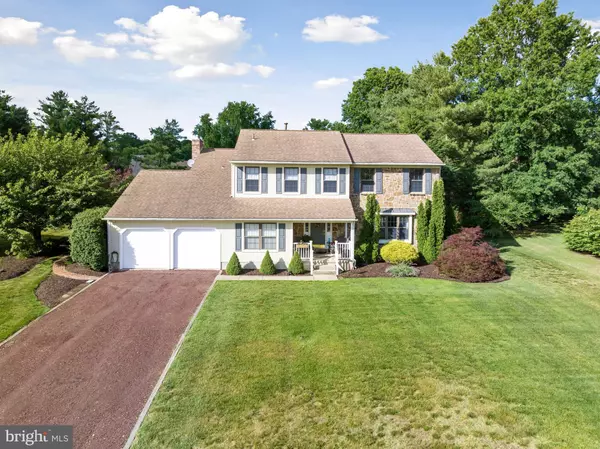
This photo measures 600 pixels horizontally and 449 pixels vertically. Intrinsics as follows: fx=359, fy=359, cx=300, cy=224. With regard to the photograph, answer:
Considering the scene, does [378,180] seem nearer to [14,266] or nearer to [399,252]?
[399,252]

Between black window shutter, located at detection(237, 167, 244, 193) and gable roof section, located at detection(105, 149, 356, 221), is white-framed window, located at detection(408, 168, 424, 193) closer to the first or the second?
gable roof section, located at detection(105, 149, 356, 221)

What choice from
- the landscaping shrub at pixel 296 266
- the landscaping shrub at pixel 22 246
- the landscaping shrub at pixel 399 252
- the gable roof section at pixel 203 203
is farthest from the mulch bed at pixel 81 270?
the landscaping shrub at pixel 399 252

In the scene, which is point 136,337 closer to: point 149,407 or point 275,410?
point 149,407

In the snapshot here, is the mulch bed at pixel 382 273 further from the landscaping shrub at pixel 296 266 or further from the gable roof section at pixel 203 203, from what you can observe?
the gable roof section at pixel 203 203

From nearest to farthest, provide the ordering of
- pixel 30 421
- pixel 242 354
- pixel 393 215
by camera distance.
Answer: pixel 30 421 < pixel 242 354 < pixel 393 215

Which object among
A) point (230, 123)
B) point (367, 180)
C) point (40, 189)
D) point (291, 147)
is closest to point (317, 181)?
point (291, 147)

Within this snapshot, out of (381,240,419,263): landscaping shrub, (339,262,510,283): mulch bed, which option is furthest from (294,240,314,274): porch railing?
(381,240,419,263): landscaping shrub

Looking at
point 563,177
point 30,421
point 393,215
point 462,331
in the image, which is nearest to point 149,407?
point 30,421
